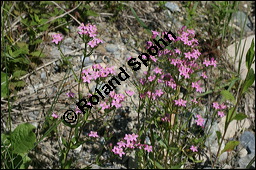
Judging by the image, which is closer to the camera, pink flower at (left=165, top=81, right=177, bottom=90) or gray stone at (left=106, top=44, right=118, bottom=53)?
pink flower at (left=165, top=81, right=177, bottom=90)

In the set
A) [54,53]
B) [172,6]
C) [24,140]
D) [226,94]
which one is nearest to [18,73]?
[54,53]

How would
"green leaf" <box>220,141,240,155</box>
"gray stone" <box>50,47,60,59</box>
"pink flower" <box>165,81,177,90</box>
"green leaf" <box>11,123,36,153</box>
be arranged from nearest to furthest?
"green leaf" <box>11,123,36,153</box>, "pink flower" <box>165,81,177,90</box>, "green leaf" <box>220,141,240,155</box>, "gray stone" <box>50,47,60,59</box>

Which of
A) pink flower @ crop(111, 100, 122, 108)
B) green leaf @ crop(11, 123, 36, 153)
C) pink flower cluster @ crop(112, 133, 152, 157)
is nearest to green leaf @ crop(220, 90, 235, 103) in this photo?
pink flower cluster @ crop(112, 133, 152, 157)

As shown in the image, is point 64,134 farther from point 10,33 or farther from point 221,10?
point 221,10

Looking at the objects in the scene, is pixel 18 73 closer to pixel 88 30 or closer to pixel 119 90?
pixel 119 90

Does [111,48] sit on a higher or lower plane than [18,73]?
higher

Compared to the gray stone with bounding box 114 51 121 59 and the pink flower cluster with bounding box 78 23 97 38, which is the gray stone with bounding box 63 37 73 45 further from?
the pink flower cluster with bounding box 78 23 97 38

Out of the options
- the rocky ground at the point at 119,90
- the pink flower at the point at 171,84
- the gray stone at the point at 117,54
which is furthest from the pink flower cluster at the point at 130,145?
the gray stone at the point at 117,54
